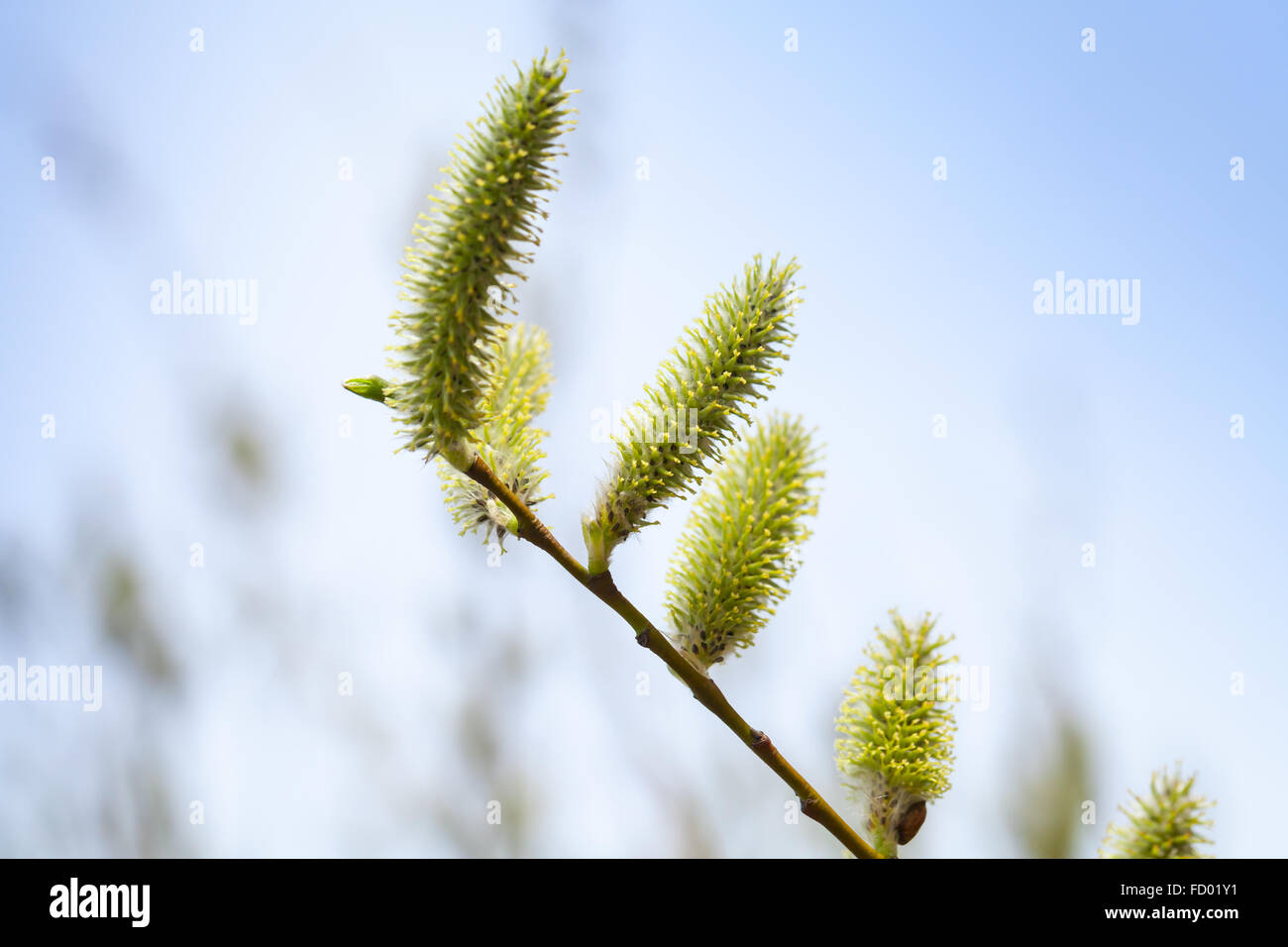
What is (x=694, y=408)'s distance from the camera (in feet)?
4.11

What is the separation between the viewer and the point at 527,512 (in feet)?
3.99

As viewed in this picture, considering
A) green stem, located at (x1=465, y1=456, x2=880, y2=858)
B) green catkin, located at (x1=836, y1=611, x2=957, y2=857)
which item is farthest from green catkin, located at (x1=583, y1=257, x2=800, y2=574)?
green catkin, located at (x1=836, y1=611, x2=957, y2=857)

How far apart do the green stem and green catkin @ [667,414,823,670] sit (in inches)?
3.8

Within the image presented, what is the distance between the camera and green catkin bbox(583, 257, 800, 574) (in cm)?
126

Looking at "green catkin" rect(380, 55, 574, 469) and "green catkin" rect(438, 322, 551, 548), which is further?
"green catkin" rect(438, 322, 551, 548)

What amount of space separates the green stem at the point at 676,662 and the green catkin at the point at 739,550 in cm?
10

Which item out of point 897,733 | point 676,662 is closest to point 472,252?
point 676,662

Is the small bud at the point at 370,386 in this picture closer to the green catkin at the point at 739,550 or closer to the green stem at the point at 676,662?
the green stem at the point at 676,662

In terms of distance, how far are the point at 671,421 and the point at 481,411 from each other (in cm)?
27

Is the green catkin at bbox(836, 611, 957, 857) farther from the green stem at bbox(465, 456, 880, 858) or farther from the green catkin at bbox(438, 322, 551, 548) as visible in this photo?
the green catkin at bbox(438, 322, 551, 548)

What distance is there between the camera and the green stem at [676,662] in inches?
48.1

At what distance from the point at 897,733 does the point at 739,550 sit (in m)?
0.38
